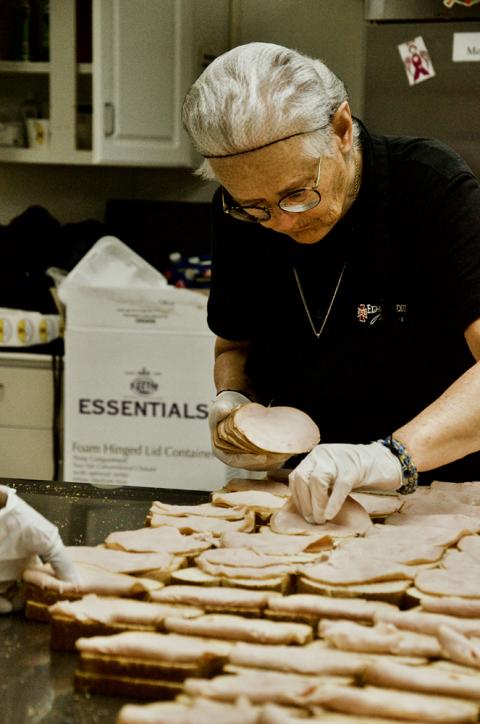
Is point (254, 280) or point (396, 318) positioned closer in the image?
point (396, 318)

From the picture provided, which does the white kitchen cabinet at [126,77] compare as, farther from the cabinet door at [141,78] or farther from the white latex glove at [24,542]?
the white latex glove at [24,542]

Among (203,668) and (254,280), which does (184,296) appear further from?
(203,668)

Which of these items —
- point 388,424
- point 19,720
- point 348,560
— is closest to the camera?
point 19,720

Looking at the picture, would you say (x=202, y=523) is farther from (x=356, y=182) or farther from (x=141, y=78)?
(x=141, y=78)

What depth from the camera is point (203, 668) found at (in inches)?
50.7

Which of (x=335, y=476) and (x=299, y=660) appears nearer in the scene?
(x=299, y=660)

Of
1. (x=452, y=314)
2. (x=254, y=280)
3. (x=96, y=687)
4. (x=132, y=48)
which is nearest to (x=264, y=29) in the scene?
(x=132, y=48)

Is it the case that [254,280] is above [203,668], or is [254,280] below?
above

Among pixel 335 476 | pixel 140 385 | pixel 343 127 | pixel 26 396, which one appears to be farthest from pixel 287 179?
pixel 26 396

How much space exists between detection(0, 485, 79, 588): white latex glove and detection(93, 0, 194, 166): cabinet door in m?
2.60

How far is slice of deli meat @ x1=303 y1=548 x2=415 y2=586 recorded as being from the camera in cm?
156

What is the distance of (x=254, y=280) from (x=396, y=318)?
13.9 inches

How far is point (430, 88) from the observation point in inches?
136

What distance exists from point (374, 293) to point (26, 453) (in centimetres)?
234
